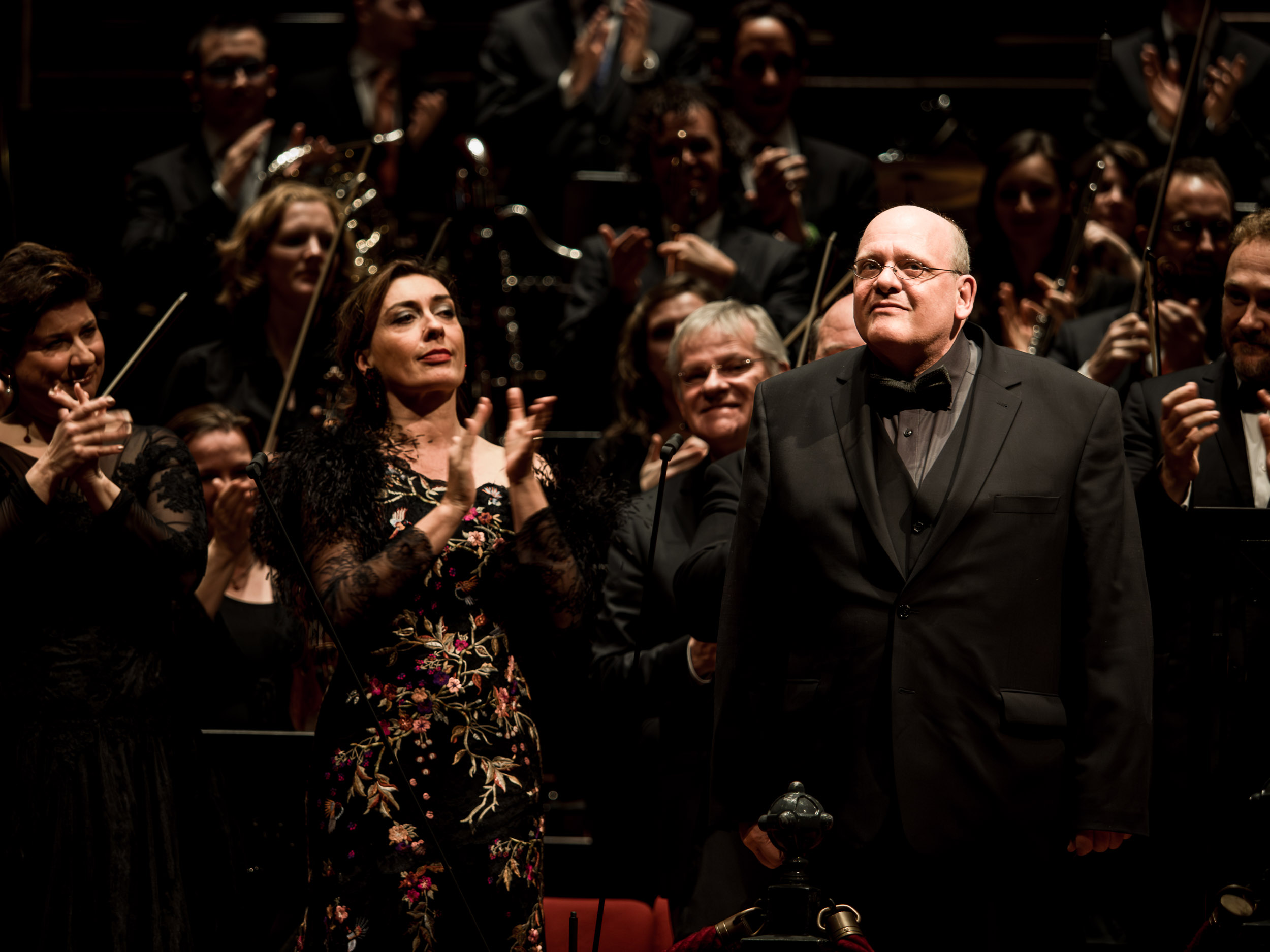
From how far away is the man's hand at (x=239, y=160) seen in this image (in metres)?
4.30

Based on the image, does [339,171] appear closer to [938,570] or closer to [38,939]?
[38,939]

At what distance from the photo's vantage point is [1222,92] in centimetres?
431

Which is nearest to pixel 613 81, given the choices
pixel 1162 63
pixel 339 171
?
pixel 339 171

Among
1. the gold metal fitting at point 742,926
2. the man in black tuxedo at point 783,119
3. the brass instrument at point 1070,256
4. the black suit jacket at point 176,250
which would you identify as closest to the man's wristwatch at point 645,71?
the man in black tuxedo at point 783,119

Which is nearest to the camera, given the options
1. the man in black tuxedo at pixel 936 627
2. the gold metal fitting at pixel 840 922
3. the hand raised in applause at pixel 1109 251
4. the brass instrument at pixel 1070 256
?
the gold metal fitting at pixel 840 922

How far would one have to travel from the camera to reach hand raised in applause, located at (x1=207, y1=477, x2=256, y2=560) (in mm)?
3059

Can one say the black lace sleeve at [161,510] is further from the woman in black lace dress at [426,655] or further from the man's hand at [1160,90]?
the man's hand at [1160,90]

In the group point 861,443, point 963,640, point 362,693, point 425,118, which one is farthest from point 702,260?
point 963,640

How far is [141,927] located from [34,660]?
51cm

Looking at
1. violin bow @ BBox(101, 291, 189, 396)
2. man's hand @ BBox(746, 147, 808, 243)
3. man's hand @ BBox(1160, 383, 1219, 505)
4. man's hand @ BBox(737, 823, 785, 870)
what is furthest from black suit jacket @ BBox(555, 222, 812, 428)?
man's hand @ BBox(737, 823, 785, 870)

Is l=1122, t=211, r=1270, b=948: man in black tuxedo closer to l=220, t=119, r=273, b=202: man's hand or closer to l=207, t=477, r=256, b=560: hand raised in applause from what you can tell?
l=207, t=477, r=256, b=560: hand raised in applause

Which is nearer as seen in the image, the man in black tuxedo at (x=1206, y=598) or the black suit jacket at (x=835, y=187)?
the man in black tuxedo at (x=1206, y=598)

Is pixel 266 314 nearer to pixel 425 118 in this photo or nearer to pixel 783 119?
pixel 425 118

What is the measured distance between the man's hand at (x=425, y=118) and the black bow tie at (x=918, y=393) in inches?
121
